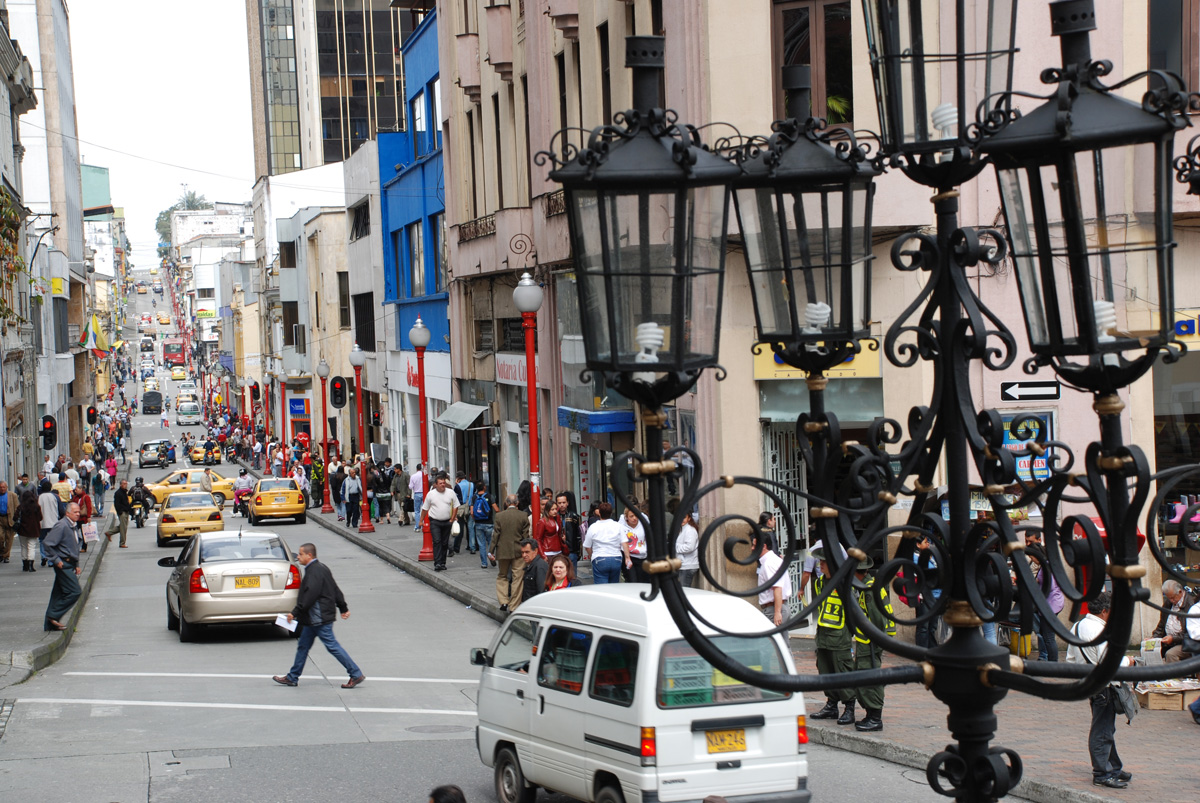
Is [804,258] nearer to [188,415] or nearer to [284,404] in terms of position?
[284,404]

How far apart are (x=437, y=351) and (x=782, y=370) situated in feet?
83.2

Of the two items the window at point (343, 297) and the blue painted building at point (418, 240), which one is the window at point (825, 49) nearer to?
the blue painted building at point (418, 240)

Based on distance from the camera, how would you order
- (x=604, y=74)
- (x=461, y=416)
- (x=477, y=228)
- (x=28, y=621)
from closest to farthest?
1. (x=28, y=621)
2. (x=604, y=74)
3. (x=477, y=228)
4. (x=461, y=416)

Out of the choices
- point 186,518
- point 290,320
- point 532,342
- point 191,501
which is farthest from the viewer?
point 290,320

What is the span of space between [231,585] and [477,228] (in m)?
15.7

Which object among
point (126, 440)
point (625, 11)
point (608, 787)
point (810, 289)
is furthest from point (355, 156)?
point (126, 440)

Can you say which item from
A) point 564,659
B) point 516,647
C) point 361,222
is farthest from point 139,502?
point 564,659

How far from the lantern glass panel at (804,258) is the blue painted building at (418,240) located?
3513 centimetres

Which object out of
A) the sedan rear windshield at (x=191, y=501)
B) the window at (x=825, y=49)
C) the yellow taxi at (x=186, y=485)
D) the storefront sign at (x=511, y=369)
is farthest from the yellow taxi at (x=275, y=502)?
the window at (x=825, y=49)

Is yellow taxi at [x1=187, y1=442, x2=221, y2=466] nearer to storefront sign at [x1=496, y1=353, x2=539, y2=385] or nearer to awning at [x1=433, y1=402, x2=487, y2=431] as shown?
awning at [x1=433, y1=402, x2=487, y2=431]

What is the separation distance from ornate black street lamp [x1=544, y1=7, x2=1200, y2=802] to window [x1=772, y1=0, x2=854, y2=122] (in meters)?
13.3

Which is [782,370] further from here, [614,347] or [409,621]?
[614,347]

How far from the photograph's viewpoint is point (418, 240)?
44.7 meters

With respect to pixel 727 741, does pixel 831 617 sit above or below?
above
